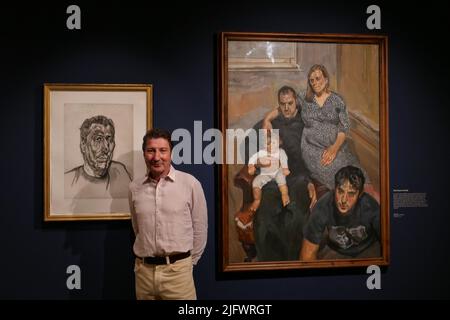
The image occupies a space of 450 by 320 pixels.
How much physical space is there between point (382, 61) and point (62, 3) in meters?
1.84

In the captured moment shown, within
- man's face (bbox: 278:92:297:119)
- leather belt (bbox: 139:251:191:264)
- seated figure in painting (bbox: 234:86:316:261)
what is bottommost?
leather belt (bbox: 139:251:191:264)

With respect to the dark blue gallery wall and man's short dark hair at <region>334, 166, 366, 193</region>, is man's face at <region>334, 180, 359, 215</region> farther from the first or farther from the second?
the dark blue gallery wall

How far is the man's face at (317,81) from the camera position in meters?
2.92

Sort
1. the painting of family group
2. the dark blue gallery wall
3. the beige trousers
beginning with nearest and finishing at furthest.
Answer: the beige trousers, the dark blue gallery wall, the painting of family group

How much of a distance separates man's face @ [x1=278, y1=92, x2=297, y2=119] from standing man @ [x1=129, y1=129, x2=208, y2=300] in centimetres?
Answer: 72

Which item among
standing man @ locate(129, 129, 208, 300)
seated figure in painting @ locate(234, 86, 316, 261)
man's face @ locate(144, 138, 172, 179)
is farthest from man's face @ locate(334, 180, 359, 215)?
man's face @ locate(144, 138, 172, 179)

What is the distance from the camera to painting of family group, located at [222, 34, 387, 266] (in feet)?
9.43

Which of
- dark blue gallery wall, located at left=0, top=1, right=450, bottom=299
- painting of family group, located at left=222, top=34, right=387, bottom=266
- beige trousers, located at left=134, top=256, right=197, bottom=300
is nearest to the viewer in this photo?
beige trousers, located at left=134, top=256, right=197, bottom=300

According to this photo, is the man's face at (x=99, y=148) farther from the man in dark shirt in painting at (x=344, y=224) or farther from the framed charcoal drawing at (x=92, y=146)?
the man in dark shirt in painting at (x=344, y=224)

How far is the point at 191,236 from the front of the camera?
2.61 m

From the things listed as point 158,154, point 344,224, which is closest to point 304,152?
point 344,224

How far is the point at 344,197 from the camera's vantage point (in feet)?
9.70

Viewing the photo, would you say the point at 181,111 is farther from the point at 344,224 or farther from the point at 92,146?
the point at 344,224

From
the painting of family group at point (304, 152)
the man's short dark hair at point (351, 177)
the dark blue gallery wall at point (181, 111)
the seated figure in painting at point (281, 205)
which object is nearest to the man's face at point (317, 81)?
the painting of family group at point (304, 152)
